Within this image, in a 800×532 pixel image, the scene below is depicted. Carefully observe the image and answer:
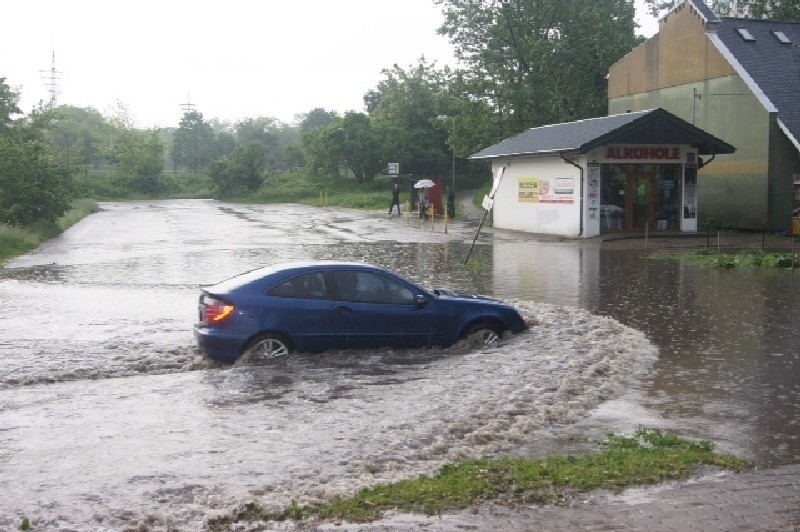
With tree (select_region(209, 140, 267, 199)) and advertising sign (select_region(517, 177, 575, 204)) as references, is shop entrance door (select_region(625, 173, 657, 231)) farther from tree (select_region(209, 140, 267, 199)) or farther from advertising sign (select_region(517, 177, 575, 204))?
tree (select_region(209, 140, 267, 199))

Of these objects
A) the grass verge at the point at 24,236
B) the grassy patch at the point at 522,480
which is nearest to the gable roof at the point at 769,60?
the grass verge at the point at 24,236

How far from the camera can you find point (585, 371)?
11.2m

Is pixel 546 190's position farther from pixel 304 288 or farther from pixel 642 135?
pixel 304 288

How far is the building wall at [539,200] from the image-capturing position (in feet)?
113

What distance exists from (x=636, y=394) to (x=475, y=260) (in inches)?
628

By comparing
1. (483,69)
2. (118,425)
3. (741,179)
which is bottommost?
(118,425)

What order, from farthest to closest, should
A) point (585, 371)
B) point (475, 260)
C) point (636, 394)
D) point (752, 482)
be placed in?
point (475, 260) < point (585, 371) < point (636, 394) < point (752, 482)

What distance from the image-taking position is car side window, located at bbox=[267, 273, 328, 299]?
39.0 feet

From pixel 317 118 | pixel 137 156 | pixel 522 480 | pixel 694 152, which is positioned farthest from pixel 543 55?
pixel 317 118

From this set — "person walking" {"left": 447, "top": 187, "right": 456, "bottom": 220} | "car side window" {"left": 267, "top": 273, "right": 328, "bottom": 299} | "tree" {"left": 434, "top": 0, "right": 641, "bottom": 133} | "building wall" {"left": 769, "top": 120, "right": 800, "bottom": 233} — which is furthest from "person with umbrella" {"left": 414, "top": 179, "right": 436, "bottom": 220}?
"car side window" {"left": 267, "top": 273, "right": 328, "bottom": 299}

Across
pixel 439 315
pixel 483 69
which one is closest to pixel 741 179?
pixel 483 69

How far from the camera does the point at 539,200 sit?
36.9 m

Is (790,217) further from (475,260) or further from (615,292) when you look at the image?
(615,292)

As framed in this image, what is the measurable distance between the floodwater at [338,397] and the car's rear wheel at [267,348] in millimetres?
207
